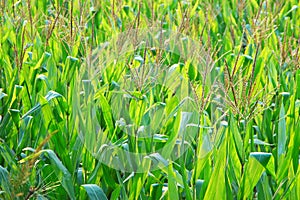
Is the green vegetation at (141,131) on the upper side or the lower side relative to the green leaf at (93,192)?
upper

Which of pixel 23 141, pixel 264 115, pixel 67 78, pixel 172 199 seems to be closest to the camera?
pixel 172 199

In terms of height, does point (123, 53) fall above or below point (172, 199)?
above

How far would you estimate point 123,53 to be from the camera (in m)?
2.77

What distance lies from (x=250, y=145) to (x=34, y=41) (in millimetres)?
1366

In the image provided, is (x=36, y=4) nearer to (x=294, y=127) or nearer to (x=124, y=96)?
(x=124, y=96)

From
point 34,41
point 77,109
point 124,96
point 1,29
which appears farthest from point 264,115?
point 1,29

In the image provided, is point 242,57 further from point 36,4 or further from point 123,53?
point 36,4

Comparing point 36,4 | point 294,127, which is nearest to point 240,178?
point 294,127

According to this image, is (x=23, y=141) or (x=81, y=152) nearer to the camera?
(x=81, y=152)

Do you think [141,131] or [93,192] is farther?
[141,131]

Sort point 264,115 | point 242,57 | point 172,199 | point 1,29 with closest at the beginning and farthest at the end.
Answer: point 172,199 < point 264,115 < point 242,57 < point 1,29

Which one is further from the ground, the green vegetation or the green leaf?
the green vegetation

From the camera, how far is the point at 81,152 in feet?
6.90

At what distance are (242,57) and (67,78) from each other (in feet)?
2.65
